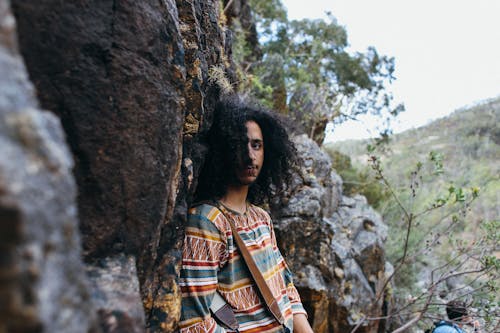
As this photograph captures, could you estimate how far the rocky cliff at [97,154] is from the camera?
1.97ft

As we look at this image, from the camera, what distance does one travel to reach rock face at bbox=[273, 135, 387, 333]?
3939mm

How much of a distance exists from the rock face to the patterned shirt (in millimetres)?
1370

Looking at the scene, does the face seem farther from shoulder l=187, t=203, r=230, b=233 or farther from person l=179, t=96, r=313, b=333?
shoulder l=187, t=203, r=230, b=233

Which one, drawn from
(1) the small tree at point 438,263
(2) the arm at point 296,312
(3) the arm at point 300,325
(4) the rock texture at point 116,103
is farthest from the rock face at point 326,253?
(4) the rock texture at point 116,103

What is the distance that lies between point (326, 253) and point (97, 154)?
3.37 m

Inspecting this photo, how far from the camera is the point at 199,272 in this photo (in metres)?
2.00

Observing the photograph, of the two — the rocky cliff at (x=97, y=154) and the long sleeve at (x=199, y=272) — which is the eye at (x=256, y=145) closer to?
the rocky cliff at (x=97, y=154)

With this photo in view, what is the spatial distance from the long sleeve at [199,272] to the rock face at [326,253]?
1751 millimetres

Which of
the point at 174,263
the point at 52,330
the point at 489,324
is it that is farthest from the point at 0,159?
the point at 489,324

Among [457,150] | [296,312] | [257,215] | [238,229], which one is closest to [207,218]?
[238,229]

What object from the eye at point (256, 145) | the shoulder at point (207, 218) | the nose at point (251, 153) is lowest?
the shoulder at point (207, 218)

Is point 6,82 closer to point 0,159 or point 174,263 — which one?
point 0,159

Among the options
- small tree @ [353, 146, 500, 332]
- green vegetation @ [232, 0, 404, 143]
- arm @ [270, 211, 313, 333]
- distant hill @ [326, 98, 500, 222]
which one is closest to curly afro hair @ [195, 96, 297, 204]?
arm @ [270, 211, 313, 333]

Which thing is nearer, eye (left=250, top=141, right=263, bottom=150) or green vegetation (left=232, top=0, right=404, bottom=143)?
eye (left=250, top=141, right=263, bottom=150)
